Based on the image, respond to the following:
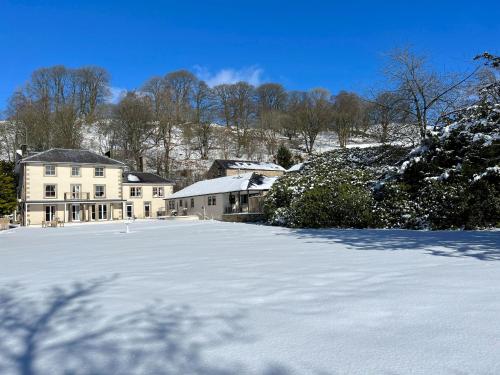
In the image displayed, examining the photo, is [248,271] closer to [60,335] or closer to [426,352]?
[60,335]

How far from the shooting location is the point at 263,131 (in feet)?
219

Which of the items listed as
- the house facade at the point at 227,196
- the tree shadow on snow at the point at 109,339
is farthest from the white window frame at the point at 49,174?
the tree shadow on snow at the point at 109,339

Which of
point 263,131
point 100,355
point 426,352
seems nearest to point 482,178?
point 426,352

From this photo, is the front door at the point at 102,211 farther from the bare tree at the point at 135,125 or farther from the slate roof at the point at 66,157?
the bare tree at the point at 135,125

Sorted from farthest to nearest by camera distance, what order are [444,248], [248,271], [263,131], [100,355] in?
Result: [263,131], [444,248], [248,271], [100,355]

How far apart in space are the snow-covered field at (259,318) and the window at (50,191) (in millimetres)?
38213

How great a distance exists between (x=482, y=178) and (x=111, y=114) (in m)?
58.5

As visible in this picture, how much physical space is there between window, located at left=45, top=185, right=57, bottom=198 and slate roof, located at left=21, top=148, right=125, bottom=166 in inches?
108

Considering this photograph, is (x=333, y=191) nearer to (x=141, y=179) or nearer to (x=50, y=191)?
(x=50, y=191)

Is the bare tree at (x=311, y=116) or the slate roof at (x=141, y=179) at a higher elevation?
the bare tree at (x=311, y=116)

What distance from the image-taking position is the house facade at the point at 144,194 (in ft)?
156

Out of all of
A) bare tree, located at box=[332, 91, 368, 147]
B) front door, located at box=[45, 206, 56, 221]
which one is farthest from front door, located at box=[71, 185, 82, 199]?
bare tree, located at box=[332, 91, 368, 147]

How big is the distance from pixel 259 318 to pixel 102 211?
143ft

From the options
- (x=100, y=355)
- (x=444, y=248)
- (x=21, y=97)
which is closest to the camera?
(x=100, y=355)
